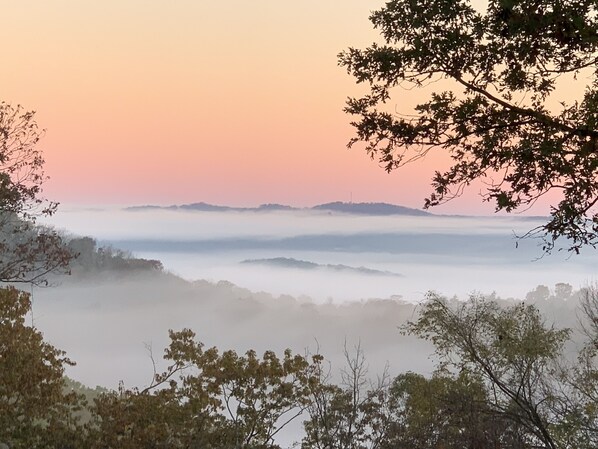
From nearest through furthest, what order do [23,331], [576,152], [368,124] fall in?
[576,152]
[368,124]
[23,331]

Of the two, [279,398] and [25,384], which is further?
[279,398]

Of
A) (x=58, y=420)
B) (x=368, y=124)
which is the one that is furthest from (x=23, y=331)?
(x=368, y=124)

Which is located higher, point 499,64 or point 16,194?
point 499,64

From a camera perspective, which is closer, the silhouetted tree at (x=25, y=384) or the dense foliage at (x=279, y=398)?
the silhouetted tree at (x=25, y=384)

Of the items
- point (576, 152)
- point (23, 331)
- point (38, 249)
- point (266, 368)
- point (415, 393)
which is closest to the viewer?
point (576, 152)

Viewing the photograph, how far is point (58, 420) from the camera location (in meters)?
15.4

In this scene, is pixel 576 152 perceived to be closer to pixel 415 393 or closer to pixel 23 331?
pixel 23 331

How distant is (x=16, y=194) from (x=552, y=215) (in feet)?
46.9

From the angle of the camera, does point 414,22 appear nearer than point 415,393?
Yes

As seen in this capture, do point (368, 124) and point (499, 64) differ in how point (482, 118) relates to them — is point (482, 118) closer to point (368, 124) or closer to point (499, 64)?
point (499, 64)

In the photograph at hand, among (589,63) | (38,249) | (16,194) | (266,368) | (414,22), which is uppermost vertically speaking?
(414,22)

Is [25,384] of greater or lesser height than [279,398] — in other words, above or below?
above

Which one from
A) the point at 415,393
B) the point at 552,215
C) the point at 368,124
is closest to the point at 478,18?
the point at 368,124

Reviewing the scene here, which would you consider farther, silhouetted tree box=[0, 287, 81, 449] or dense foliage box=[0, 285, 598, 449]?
dense foliage box=[0, 285, 598, 449]
